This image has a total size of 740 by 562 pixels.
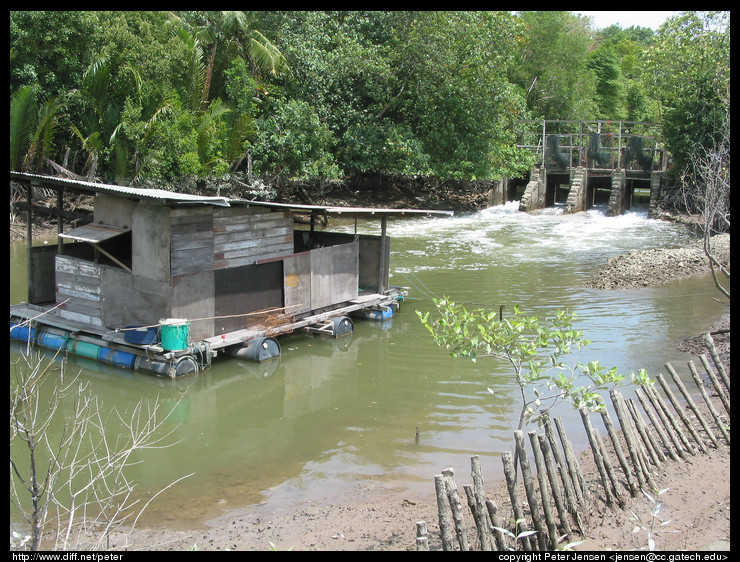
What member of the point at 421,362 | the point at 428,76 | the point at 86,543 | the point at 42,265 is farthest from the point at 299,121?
the point at 86,543

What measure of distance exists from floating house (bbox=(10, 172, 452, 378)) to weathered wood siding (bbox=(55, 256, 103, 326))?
2 cm

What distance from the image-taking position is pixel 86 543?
Result: 740 centimetres

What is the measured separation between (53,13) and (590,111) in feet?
97.9

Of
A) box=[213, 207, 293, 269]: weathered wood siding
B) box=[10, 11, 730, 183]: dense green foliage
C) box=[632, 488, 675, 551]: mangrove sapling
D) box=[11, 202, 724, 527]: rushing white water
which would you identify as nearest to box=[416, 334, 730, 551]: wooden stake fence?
box=[632, 488, 675, 551]: mangrove sapling

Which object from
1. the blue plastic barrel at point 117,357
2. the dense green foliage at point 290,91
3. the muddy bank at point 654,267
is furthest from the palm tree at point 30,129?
the muddy bank at point 654,267

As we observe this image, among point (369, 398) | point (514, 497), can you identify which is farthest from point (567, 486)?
point (369, 398)

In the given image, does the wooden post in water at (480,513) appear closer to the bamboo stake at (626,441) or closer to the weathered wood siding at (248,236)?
the bamboo stake at (626,441)

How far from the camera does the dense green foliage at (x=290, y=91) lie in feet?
82.2

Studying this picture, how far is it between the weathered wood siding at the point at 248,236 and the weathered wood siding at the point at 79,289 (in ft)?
7.56

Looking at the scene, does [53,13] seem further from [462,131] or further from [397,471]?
[397,471]

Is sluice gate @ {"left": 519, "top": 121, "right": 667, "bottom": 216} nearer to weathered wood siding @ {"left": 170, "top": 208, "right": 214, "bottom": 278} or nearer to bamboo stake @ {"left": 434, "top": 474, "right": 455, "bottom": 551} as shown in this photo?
weathered wood siding @ {"left": 170, "top": 208, "right": 214, "bottom": 278}

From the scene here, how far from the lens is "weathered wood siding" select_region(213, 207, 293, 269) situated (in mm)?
14000

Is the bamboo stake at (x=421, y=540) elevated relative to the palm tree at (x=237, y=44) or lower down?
lower down
